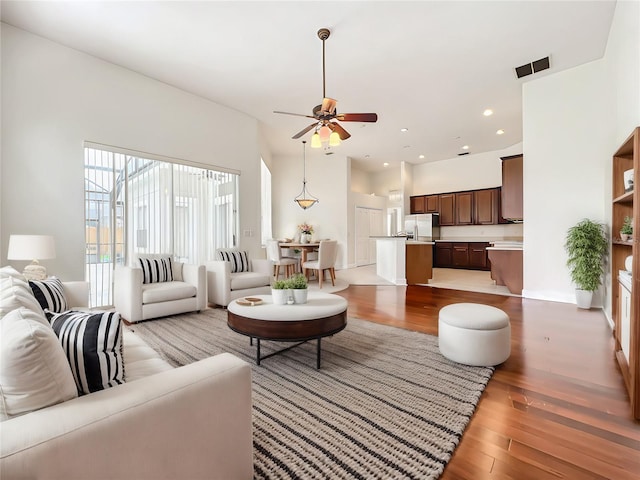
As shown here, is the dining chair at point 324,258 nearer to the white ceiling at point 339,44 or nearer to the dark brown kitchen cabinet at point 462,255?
the white ceiling at point 339,44

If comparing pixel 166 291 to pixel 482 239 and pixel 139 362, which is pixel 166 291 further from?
pixel 482 239

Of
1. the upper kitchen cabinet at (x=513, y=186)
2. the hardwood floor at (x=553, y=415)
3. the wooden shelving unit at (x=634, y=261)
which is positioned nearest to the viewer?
the hardwood floor at (x=553, y=415)

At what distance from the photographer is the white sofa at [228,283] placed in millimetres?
4121

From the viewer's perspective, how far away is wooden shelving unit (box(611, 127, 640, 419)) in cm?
164

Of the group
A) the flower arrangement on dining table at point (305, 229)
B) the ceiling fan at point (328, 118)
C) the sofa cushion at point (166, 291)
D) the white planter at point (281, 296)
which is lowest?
Answer: the sofa cushion at point (166, 291)

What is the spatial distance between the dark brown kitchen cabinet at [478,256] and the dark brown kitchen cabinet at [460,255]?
0.11m

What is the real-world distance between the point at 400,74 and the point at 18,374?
4732 millimetres

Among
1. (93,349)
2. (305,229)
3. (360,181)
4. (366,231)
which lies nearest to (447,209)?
(366,231)

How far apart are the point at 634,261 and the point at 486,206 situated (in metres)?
6.97

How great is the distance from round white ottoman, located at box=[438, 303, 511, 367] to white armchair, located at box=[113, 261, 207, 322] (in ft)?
9.99

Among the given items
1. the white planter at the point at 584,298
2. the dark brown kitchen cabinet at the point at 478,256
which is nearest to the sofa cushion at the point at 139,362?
the white planter at the point at 584,298

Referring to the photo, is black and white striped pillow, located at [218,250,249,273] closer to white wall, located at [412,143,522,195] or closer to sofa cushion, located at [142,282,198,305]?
sofa cushion, located at [142,282,198,305]

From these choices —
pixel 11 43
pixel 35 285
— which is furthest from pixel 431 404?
pixel 11 43

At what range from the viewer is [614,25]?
10.4 ft
